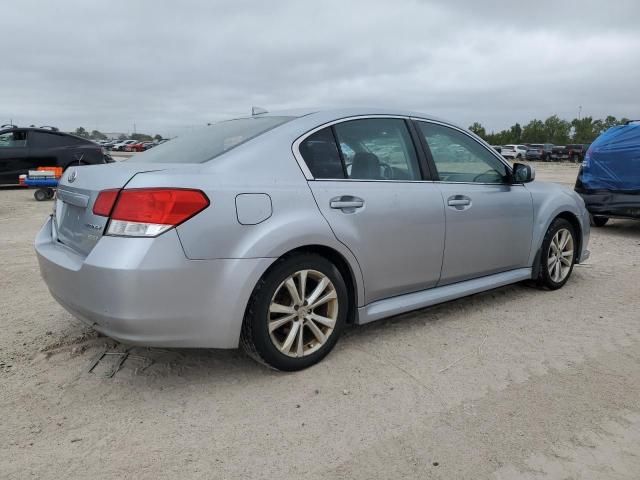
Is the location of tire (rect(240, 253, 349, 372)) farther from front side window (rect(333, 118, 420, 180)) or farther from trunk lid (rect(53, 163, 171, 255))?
trunk lid (rect(53, 163, 171, 255))

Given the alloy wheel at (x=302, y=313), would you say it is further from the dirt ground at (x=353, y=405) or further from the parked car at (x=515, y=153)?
the parked car at (x=515, y=153)

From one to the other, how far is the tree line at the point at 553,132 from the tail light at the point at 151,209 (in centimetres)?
9802

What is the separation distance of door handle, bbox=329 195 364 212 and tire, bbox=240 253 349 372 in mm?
325

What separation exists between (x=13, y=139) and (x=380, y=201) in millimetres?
A: 12850

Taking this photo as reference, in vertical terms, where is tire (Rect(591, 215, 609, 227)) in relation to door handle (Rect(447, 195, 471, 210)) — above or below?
below

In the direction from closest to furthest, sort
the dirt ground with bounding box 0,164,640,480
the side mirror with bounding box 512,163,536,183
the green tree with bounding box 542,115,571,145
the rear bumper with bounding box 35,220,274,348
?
the dirt ground with bounding box 0,164,640,480, the rear bumper with bounding box 35,220,274,348, the side mirror with bounding box 512,163,536,183, the green tree with bounding box 542,115,571,145

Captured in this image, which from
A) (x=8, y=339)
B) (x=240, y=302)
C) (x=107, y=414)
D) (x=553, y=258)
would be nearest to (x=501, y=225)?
(x=553, y=258)

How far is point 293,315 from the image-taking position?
315cm

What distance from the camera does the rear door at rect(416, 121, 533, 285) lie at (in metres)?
4.01

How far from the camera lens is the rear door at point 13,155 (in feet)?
43.8

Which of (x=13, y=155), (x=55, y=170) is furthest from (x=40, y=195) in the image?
(x=13, y=155)

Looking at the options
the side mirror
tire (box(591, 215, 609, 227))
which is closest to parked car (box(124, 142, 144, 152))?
tire (box(591, 215, 609, 227))

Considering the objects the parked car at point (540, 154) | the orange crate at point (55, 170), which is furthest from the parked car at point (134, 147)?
the orange crate at point (55, 170)

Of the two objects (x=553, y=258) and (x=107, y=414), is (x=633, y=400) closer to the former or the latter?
(x=553, y=258)
